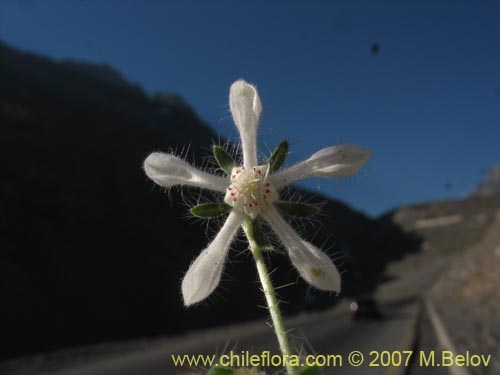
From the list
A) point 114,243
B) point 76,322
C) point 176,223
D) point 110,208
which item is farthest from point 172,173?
point 176,223

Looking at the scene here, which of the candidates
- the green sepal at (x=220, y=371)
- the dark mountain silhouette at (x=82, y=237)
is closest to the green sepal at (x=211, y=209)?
the green sepal at (x=220, y=371)

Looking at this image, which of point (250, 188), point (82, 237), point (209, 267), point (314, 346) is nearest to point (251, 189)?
point (250, 188)

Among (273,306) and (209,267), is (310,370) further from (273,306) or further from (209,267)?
(209,267)

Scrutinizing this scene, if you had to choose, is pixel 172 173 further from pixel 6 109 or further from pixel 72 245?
pixel 6 109

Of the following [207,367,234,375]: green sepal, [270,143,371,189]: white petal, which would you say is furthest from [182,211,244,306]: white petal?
[207,367,234,375]: green sepal

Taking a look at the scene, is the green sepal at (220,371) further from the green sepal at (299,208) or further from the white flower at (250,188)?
the green sepal at (299,208)
